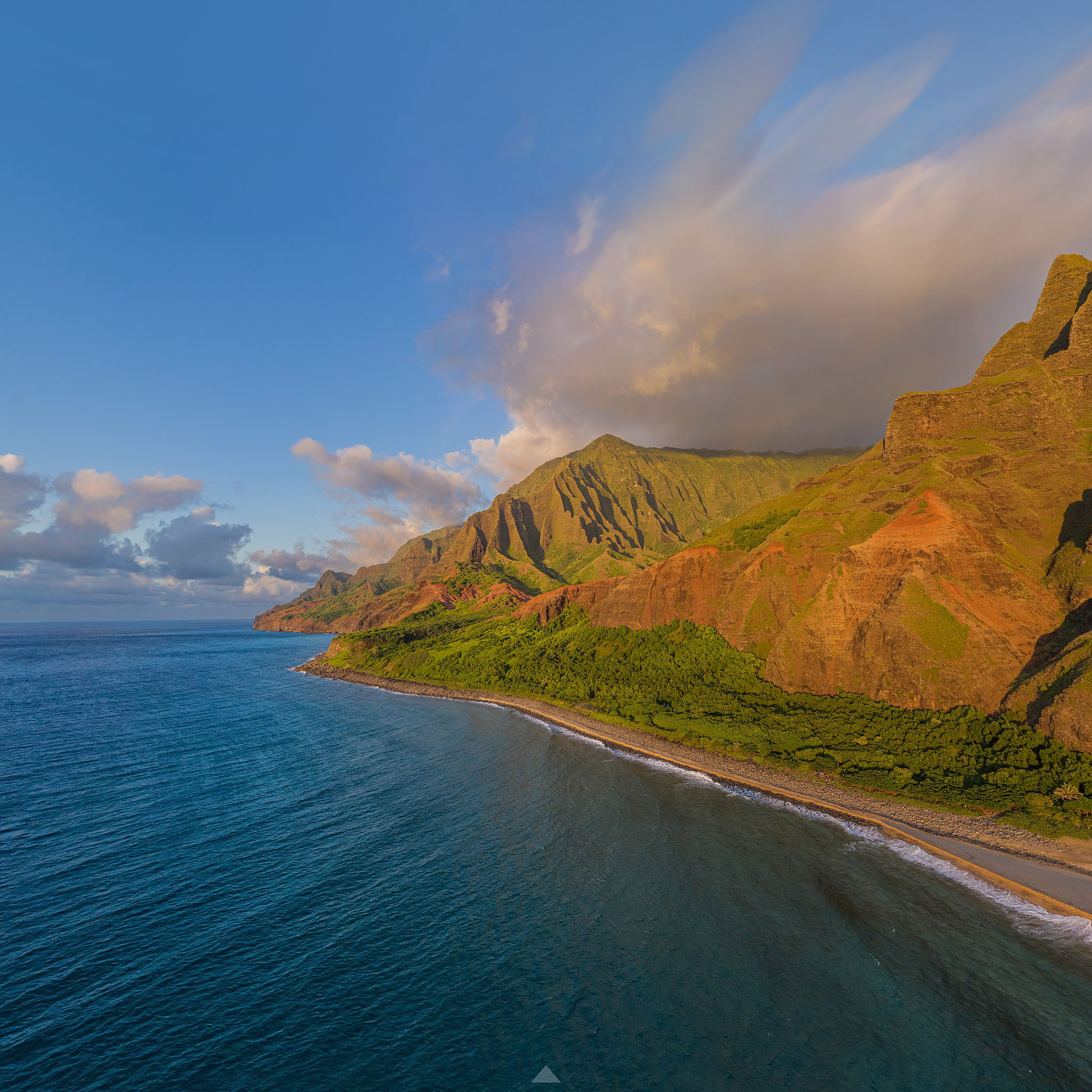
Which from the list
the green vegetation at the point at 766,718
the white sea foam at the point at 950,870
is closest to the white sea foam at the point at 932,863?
the white sea foam at the point at 950,870

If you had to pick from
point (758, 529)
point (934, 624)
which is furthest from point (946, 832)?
point (758, 529)

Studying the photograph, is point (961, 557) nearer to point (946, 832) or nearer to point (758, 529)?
point (946, 832)

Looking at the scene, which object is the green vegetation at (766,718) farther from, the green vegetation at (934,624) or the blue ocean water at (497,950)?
the blue ocean water at (497,950)

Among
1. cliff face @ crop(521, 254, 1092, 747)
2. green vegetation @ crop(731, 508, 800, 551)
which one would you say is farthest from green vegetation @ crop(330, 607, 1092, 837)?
green vegetation @ crop(731, 508, 800, 551)

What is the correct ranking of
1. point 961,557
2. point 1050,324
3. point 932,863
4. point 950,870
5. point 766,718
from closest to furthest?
1. point 950,870
2. point 932,863
3. point 961,557
4. point 766,718
5. point 1050,324

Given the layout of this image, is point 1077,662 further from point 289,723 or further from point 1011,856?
point 289,723
